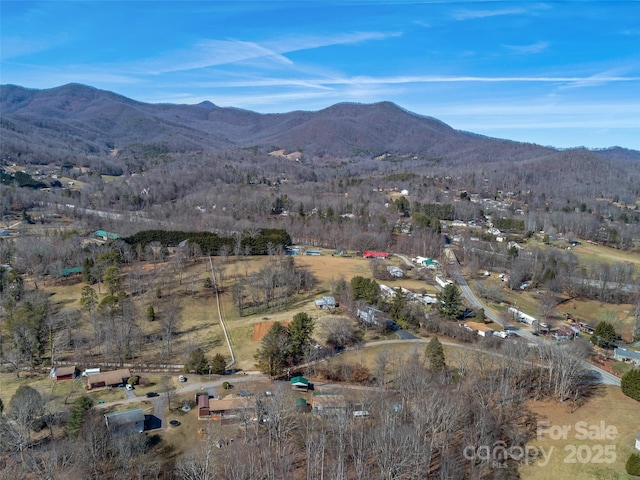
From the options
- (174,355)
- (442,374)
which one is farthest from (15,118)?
(442,374)

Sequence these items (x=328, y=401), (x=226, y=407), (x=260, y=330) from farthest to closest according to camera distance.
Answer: (x=260, y=330) → (x=226, y=407) → (x=328, y=401)

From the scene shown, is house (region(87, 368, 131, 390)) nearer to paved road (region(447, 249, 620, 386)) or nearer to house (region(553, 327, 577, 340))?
paved road (region(447, 249, 620, 386))

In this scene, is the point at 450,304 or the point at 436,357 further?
the point at 450,304

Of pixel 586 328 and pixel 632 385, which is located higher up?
pixel 632 385

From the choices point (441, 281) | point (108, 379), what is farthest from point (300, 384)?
point (441, 281)

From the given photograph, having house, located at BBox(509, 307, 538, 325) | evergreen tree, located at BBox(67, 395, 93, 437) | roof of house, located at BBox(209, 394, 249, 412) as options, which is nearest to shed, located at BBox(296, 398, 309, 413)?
roof of house, located at BBox(209, 394, 249, 412)

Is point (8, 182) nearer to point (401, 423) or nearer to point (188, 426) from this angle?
point (188, 426)

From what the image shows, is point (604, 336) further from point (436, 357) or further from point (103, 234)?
point (103, 234)

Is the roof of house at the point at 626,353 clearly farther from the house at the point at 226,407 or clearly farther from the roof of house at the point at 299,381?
the house at the point at 226,407
